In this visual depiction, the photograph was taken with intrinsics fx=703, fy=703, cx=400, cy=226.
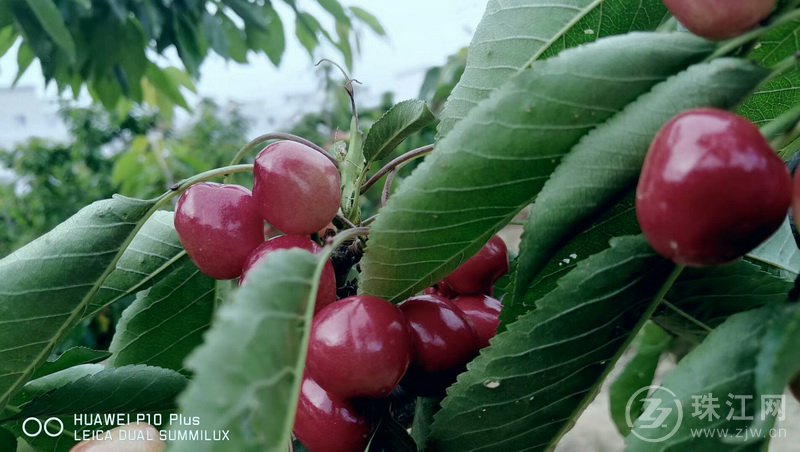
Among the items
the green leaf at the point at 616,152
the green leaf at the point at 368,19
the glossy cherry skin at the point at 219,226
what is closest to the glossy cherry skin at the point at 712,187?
the green leaf at the point at 616,152

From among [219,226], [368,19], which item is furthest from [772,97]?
[368,19]

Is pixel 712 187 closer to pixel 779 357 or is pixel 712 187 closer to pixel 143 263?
pixel 779 357

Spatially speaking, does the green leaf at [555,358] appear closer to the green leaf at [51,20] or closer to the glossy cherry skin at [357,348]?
the glossy cherry skin at [357,348]

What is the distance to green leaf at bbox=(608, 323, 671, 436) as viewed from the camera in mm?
674

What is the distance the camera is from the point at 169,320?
507mm

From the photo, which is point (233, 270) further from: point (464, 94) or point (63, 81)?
point (63, 81)

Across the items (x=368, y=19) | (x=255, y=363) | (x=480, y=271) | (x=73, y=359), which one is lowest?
(x=368, y=19)

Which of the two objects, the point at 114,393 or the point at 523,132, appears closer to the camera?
the point at 523,132

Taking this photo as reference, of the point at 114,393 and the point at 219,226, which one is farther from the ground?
the point at 219,226

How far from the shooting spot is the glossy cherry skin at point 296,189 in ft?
1.30

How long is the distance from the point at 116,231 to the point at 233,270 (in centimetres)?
8

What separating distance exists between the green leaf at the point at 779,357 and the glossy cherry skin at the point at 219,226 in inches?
11.2

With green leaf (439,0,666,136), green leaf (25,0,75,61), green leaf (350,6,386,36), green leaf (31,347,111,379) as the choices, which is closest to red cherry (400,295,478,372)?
green leaf (439,0,666,136)

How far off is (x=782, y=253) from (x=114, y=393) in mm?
433
